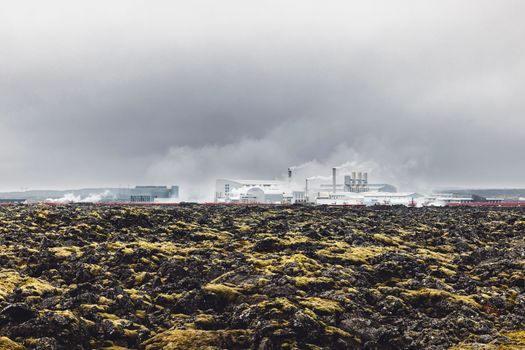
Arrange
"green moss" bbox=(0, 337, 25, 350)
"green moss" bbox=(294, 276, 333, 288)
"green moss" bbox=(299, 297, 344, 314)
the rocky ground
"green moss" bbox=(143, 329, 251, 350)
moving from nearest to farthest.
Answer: "green moss" bbox=(0, 337, 25, 350) → "green moss" bbox=(143, 329, 251, 350) → the rocky ground → "green moss" bbox=(299, 297, 344, 314) → "green moss" bbox=(294, 276, 333, 288)

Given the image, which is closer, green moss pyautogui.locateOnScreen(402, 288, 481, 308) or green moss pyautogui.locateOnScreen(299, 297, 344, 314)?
green moss pyautogui.locateOnScreen(299, 297, 344, 314)

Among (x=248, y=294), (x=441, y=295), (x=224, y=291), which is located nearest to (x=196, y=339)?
A: (x=224, y=291)

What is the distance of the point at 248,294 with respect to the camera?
20.5 m

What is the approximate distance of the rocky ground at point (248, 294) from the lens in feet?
52.5

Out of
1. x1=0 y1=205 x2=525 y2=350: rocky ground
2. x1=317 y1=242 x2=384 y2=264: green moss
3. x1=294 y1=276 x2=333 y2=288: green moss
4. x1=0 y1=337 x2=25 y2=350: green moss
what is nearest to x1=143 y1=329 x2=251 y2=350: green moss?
x1=0 y1=205 x2=525 y2=350: rocky ground

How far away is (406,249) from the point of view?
118 ft

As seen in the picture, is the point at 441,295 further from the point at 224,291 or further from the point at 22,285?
the point at 22,285

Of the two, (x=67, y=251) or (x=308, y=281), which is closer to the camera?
(x=308, y=281)

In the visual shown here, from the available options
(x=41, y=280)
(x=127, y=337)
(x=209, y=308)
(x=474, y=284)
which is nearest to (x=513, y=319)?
(x=474, y=284)

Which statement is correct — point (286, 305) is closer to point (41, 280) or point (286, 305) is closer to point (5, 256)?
point (41, 280)

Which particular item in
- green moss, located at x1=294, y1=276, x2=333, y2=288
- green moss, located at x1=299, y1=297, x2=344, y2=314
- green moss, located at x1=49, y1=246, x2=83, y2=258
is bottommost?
green moss, located at x1=299, y1=297, x2=344, y2=314

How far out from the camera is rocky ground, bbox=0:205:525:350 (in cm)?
1602

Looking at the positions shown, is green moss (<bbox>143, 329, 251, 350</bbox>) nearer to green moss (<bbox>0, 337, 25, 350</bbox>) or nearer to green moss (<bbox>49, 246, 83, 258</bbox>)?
green moss (<bbox>0, 337, 25, 350</bbox>)

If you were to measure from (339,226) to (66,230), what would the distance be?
2461cm
